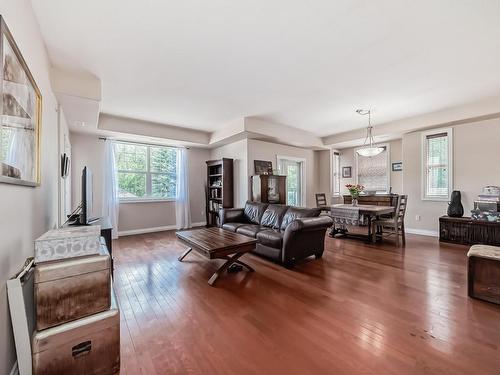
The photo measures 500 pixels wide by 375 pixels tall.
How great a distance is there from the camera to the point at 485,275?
2.23 m

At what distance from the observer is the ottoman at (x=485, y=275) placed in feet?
7.10

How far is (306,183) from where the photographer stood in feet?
23.0

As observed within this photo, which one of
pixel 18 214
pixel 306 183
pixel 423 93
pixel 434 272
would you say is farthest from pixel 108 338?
pixel 306 183

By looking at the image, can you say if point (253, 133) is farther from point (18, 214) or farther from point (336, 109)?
point (18, 214)

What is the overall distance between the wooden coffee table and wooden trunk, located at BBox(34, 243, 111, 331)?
4.19 feet

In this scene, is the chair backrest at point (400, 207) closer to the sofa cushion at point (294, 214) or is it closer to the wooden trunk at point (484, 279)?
the sofa cushion at point (294, 214)

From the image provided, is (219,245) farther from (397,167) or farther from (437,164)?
(397,167)

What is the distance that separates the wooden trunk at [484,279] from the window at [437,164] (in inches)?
129

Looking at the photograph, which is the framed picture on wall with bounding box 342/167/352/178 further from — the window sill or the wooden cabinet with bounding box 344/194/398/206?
the window sill

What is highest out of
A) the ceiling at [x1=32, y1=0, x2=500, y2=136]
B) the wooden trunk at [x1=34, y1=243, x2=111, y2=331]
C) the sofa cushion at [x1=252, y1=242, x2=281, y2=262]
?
the ceiling at [x1=32, y1=0, x2=500, y2=136]

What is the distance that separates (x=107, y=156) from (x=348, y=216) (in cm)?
541

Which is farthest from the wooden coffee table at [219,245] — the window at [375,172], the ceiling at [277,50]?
A: the window at [375,172]

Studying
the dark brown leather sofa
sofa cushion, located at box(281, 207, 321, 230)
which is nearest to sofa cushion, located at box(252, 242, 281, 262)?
the dark brown leather sofa

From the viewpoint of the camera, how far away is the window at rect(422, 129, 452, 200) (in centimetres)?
479
